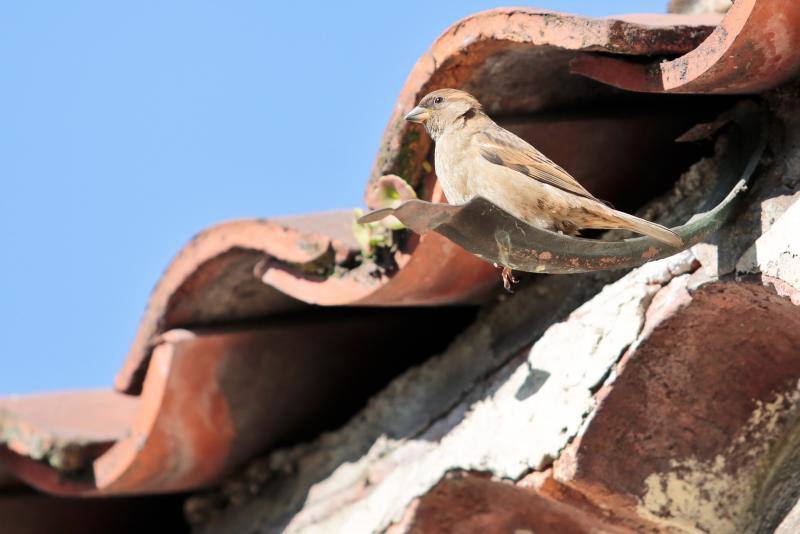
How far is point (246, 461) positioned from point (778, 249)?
6.89ft

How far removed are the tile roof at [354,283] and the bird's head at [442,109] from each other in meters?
0.06

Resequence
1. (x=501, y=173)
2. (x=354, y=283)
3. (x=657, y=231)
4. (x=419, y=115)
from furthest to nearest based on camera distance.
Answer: (x=354, y=283) < (x=419, y=115) < (x=501, y=173) < (x=657, y=231)

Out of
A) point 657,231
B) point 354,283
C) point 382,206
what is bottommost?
point 657,231

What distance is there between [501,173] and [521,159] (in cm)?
7

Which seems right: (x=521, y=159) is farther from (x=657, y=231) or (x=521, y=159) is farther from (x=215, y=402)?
(x=215, y=402)

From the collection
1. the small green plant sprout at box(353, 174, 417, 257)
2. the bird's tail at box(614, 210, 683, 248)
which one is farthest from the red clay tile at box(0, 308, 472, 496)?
the bird's tail at box(614, 210, 683, 248)

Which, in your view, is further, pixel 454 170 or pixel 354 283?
pixel 354 283

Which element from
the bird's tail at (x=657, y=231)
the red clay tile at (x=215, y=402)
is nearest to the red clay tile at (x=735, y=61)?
the bird's tail at (x=657, y=231)

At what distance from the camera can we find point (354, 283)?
3.35 m

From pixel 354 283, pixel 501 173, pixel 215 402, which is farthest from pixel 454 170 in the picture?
pixel 215 402

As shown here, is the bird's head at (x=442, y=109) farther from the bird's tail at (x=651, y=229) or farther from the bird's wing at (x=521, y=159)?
the bird's tail at (x=651, y=229)

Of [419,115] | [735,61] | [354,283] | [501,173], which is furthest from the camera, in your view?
[354,283]

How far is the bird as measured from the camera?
2.74 metres

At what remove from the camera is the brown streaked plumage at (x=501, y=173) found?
108 inches
